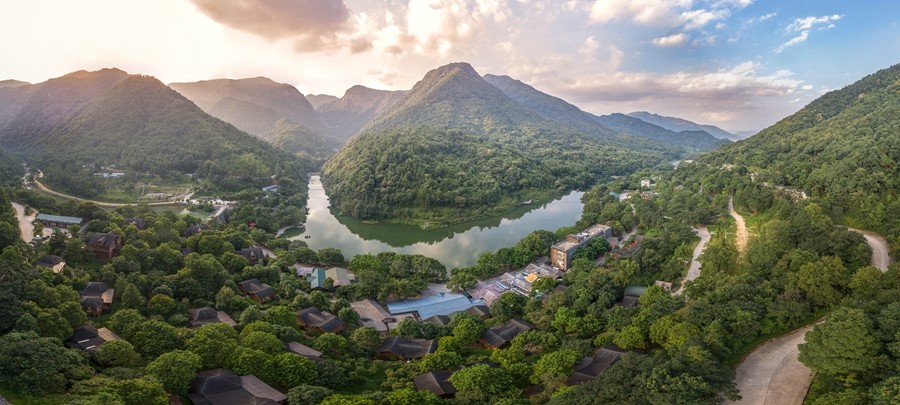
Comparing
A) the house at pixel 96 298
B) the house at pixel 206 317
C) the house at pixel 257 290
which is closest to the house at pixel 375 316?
the house at pixel 257 290

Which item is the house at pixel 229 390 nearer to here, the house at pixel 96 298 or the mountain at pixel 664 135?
the house at pixel 96 298

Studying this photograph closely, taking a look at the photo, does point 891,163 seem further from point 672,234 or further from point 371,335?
point 371,335

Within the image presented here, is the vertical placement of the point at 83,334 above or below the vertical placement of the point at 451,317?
above

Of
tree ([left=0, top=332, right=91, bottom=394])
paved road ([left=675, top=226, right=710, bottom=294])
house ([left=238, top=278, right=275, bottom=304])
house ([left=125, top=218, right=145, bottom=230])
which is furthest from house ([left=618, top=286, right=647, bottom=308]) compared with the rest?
house ([left=125, top=218, right=145, bottom=230])

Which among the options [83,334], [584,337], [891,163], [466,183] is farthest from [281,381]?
[466,183]

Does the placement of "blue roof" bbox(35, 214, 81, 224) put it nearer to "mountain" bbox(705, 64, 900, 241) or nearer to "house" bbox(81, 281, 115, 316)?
"house" bbox(81, 281, 115, 316)

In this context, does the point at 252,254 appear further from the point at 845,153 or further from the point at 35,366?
the point at 845,153
